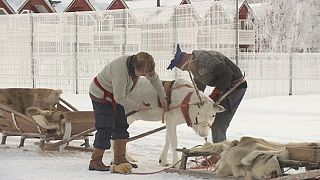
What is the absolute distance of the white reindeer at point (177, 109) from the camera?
342 inches

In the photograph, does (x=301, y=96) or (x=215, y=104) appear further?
(x=301, y=96)

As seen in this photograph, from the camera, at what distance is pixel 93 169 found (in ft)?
Answer: 28.1

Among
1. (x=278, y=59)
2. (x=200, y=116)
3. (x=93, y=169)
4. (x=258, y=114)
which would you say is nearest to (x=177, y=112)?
(x=200, y=116)

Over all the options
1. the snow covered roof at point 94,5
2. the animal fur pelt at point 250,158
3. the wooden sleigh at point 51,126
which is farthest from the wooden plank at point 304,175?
the snow covered roof at point 94,5

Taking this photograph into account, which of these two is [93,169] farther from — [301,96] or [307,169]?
[301,96]

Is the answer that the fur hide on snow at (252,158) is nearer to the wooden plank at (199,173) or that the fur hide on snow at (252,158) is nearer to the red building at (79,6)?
the wooden plank at (199,173)

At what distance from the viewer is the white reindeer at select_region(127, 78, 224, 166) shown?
342 inches

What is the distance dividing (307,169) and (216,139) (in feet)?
7.20

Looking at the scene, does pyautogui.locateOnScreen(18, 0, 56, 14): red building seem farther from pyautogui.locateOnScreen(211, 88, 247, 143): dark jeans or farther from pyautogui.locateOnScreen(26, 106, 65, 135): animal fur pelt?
pyautogui.locateOnScreen(211, 88, 247, 143): dark jeans

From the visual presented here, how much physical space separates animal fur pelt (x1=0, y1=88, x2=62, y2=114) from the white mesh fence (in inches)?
291

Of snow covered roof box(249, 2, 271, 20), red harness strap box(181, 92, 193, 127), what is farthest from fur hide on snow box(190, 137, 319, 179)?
snow covered roof box(249, 2, 271, 20)

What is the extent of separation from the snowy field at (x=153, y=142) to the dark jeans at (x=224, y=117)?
863 millimetres

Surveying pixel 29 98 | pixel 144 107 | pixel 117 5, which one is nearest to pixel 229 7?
pixel 29 98

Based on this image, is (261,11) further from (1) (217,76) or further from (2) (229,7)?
(1) (217,76)
